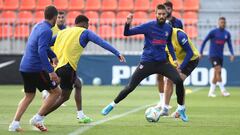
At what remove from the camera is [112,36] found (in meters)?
29.2

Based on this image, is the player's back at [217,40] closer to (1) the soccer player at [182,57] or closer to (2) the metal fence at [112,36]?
(2) the metal fence at [112,36]

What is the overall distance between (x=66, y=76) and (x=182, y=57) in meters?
3.49

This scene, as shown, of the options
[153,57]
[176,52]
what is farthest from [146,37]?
[176,52]

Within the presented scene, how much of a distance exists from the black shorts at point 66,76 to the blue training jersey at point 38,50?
1.05m

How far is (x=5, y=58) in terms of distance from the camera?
94.0 ft

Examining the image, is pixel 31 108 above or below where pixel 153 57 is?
below

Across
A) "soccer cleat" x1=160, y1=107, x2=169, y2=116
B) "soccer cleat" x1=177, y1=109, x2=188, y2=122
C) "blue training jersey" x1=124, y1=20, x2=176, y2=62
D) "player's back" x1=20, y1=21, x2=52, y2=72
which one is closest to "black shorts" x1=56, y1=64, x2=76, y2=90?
"player's back" x1=20, y1=21, x2=52, y2=72

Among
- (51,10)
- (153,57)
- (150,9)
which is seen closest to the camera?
(51,10)

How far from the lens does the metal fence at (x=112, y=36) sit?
28812 mm

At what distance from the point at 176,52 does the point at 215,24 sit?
1426 cm

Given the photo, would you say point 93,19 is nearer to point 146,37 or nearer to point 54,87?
Answer: point 146,37

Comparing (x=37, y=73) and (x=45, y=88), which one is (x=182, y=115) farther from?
(x=37, y=73)

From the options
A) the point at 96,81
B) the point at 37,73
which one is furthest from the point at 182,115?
the point at 96,81

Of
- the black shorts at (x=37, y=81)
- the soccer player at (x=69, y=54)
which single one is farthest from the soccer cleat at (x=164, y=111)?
the black shorts at (x=37, y=81)
